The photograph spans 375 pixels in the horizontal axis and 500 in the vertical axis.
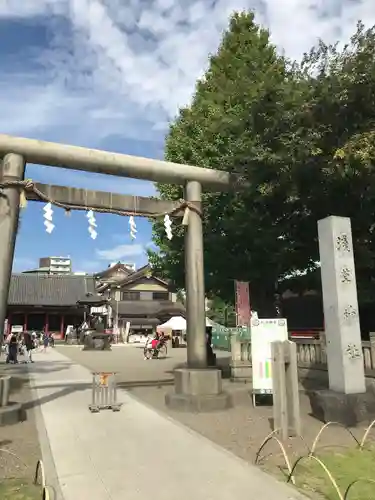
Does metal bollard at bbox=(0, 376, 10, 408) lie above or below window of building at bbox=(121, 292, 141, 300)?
below

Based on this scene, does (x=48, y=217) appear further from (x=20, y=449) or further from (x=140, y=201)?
(x=20, y=449)

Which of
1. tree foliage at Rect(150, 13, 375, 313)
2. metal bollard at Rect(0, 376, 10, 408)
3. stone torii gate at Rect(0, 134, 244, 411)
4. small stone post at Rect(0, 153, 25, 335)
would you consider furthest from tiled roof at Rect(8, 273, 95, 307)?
metal bollard at Rect(0, 376, 10, 408)

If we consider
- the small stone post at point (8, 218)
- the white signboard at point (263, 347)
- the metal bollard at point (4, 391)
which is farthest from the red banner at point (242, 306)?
the metal bollard at point (4, 391)

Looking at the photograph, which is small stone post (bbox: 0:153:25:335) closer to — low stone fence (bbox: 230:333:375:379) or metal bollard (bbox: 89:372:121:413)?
metal bollard (bbox: 89:372:121:413)

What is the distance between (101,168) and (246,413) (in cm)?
642

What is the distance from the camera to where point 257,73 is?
604 inches

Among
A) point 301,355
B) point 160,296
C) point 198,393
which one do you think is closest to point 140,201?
point 198,393

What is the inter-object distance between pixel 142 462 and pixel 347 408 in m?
4.27

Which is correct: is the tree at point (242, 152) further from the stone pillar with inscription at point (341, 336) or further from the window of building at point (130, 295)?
the window of building at point (130, 295)

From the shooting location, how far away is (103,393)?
10.1 meters

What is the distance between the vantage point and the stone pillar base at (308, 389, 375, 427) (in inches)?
319

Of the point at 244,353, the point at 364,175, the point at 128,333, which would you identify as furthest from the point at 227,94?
the point at 128,333

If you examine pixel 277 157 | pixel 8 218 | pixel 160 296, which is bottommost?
pixel 8 218

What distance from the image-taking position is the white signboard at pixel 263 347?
1002cm
